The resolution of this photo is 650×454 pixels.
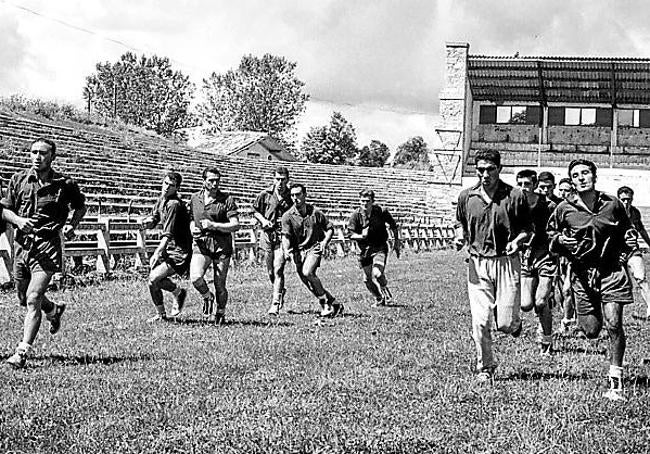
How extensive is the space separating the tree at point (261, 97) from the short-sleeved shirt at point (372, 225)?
3240 inches

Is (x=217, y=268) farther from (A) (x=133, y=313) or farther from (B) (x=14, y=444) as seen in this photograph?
(B) (x=14, y=444)

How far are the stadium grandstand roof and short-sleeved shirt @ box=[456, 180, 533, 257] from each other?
45.2 m

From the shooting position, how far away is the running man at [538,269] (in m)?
9.66

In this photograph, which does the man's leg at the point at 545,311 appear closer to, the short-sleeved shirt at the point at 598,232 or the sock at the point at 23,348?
the short-sleeved shirt at the point at 598,232

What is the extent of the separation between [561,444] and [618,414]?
1.04 m

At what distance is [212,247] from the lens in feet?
37.9

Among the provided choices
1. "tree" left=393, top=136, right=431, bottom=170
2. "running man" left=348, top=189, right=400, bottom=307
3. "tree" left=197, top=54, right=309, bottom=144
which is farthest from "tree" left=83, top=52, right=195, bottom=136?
"running man" left=348, top=189, right=400, bottom=307

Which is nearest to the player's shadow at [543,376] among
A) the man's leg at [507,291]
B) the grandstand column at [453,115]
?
the man's leg at [507,291]

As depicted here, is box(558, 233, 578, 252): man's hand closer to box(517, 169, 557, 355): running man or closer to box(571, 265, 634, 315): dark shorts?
box(571, 265, 634, 315): dark shorts

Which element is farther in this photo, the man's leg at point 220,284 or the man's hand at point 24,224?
the man's leg at point 220,284

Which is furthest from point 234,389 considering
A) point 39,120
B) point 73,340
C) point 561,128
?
point 561,128

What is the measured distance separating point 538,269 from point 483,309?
264 centimetres

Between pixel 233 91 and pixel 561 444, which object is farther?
pixel 233 91

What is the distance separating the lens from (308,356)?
8852 millimetres
